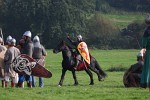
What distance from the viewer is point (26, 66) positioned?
18391 millimetres

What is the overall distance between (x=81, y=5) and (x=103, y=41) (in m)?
8.76

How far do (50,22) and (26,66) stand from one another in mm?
71623

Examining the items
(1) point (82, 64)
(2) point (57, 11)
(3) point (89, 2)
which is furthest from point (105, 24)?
(1) point (82, 64)

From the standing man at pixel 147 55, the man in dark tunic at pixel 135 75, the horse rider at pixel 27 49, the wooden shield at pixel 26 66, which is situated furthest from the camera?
the horse rider at pixel 27 49

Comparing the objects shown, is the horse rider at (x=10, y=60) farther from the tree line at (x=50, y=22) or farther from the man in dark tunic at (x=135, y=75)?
the tree line at (x=50, y=22)

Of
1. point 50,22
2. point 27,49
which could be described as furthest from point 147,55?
point 50,22

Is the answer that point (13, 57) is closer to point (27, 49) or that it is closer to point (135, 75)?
point (27, 49)

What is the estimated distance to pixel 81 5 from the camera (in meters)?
97.1

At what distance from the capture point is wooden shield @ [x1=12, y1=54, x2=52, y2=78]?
18.3 m

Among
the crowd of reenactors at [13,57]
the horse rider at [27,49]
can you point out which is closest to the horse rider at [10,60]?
the crowd of reenactors at [13,57]

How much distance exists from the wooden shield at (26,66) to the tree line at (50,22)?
6676 cm

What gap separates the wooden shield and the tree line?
2628 inches

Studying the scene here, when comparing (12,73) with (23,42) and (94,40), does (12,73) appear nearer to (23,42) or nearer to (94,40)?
(23,42)

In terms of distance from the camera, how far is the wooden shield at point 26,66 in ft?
60.2
